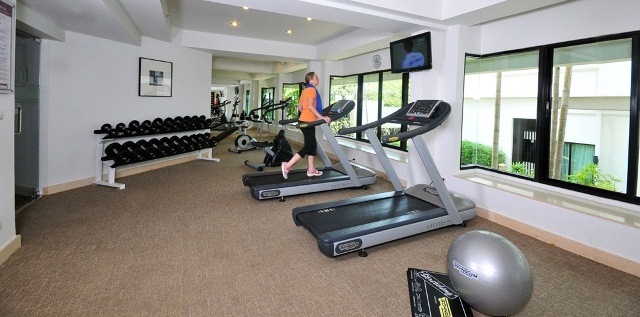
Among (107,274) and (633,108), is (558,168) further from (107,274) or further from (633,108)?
(107,274)

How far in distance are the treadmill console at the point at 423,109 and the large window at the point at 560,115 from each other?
1.19m

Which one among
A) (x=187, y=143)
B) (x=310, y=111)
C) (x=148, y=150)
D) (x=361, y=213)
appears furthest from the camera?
(x=187, y=143)

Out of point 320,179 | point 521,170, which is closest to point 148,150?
point 320,179

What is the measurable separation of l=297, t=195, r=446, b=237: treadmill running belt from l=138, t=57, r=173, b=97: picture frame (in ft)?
13.6

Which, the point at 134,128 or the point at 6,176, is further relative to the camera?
the point at 134,128

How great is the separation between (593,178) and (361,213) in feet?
7.50

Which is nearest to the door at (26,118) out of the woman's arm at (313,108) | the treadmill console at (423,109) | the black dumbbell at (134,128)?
the black dumbbell at (134,128)

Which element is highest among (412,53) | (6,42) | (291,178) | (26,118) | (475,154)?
A: (412,53)

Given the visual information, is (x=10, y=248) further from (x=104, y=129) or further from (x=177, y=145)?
(x=177, y=145)

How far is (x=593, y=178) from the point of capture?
10.8 ft

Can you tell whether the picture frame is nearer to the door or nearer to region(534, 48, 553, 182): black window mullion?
the door

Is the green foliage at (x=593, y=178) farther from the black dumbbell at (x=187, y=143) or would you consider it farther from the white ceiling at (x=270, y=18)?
the black dumbbell at (x=187, y=143)

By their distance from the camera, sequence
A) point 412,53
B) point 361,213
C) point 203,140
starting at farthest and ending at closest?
point 203,140, point 412,53, point 361,213

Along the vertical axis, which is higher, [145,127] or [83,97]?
[83,97]
